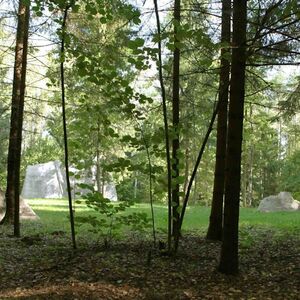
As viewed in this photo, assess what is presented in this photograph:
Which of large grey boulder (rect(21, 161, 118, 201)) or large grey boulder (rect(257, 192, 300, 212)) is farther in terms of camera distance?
large grey boulder (rect(21, 161, 118, 201))

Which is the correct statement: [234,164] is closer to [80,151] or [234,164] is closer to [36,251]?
[80,151]

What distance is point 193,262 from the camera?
21.1 ft

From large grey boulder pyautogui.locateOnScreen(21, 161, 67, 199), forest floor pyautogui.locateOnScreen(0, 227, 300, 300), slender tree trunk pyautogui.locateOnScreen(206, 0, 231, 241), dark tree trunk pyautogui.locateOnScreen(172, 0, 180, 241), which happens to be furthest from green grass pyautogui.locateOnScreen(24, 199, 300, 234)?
large grey boulder pyautogui.locateOnScreen(21, 161, 67, 199)

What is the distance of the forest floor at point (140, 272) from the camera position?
4.91m

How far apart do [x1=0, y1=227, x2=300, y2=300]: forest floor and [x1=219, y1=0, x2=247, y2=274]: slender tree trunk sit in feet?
1.22

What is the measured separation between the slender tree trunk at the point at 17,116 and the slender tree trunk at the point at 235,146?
5337mm

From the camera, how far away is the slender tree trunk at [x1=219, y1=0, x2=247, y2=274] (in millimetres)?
5512

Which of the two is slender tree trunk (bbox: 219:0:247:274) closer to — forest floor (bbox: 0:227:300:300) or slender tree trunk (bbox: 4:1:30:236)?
forest floor (bbox: 0:227:300:300)

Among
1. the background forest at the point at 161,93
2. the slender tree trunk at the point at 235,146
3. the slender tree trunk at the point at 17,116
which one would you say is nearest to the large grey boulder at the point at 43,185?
the background forest at the point at 161,93

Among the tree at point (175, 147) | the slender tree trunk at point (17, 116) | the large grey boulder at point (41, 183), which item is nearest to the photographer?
the tree at point (175, 147)

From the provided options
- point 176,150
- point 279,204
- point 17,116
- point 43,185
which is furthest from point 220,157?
point 43,185

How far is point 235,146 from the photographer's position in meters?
5.52

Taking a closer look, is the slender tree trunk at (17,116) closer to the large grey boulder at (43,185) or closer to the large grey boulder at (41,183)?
the large grey boulder at (43,185)

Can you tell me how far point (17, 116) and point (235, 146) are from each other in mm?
6088
